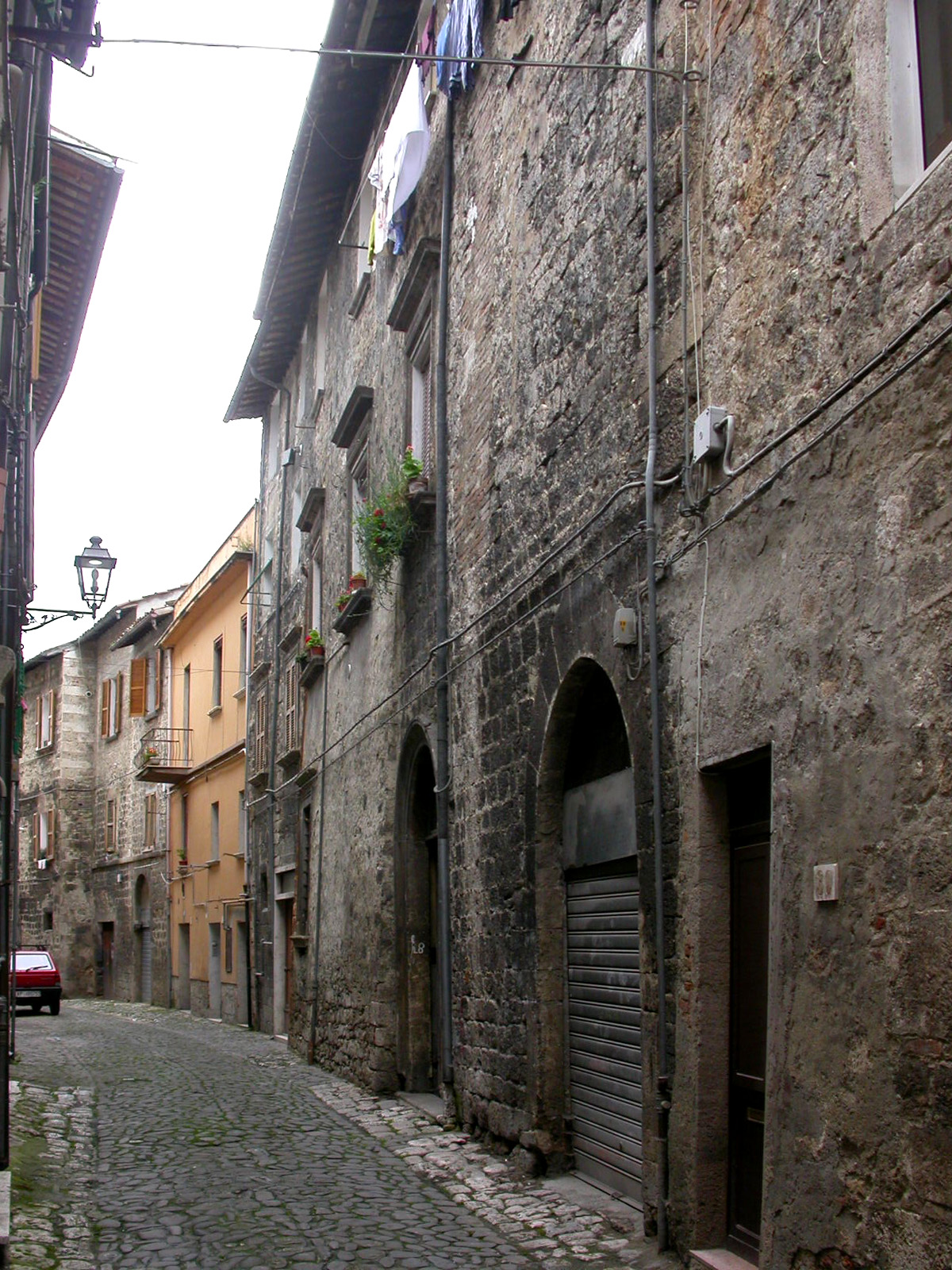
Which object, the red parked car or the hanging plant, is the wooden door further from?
the red parked car

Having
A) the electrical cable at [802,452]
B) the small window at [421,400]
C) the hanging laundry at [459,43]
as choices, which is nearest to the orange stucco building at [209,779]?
the small window at [421,400]

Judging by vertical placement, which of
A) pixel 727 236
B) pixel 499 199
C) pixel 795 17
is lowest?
A: pixel 727 236

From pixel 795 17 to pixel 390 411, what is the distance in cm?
791

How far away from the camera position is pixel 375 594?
12.8 meters

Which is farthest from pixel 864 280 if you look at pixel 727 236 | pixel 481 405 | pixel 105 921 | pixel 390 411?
pixel 105 921

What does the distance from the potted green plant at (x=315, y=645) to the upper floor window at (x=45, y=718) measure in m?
24.2

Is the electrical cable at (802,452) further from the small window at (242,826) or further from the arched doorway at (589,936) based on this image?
the small window at (242,826)

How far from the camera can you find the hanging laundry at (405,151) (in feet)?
36.4

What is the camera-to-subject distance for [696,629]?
580cm

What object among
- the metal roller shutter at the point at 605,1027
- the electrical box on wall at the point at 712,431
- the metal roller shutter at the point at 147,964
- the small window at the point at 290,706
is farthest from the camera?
the metal roller shutter at the point at 147,964

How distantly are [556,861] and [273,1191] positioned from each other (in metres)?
2.28

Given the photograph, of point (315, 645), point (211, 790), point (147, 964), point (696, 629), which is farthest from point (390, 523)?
point (147, 964)

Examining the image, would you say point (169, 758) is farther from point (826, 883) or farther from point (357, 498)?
point (826, 883)

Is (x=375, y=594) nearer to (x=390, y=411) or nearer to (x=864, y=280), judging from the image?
(x=390, y=411)
